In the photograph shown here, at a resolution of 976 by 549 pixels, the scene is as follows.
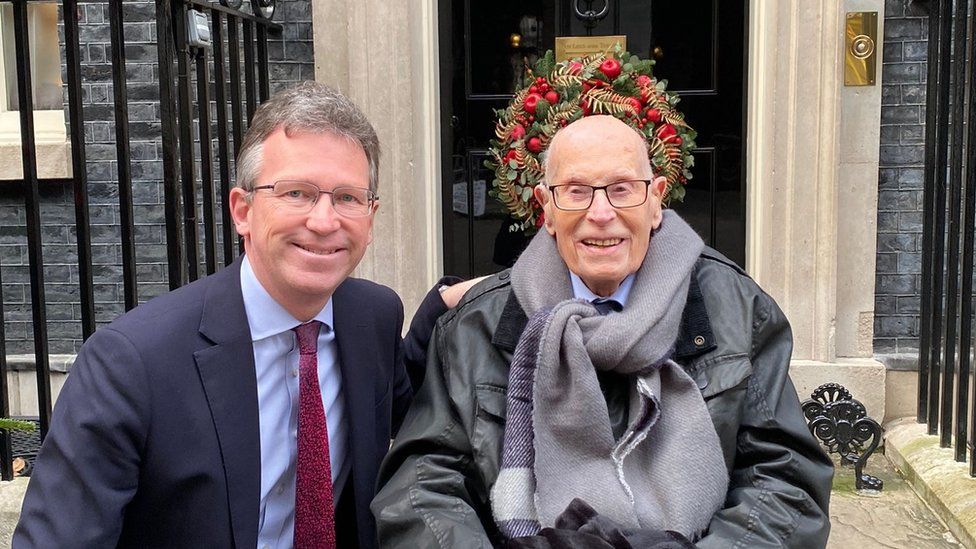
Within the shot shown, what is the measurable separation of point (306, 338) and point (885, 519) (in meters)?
2.77

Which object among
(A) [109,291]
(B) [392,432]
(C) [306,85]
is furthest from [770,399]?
(A) [109,291]

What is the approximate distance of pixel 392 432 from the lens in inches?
105

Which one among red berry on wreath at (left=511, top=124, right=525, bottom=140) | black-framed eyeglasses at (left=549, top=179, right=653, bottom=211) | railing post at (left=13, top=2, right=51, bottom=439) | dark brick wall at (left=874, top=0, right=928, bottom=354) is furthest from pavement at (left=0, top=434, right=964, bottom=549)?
black-framed eyeglasses at (left=549, top=179, right=653, bottom=211)

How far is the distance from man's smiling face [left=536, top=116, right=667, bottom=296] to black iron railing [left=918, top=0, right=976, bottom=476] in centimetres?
216

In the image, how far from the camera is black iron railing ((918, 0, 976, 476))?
152 inches

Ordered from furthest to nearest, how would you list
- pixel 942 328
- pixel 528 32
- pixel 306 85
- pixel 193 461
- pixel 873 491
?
pixel 528 32 < pixel 942 328 < pixel 873 491 < pixel 306 85 < pixel 193 461

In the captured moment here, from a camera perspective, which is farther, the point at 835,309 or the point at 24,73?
the point at 835,309

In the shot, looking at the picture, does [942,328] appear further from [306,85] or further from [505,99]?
[306,85]

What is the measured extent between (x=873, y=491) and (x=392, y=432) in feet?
8.14

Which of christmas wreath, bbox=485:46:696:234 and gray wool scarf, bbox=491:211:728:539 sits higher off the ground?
christmas wreath, bbox=485:46:696:234

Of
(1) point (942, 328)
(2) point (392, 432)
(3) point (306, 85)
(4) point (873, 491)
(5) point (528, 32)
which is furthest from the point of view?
(5) point (528, 32)

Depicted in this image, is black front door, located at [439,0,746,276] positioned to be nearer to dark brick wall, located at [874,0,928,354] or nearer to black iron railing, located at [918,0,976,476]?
dark brick wall, located at [874,0,928,354]

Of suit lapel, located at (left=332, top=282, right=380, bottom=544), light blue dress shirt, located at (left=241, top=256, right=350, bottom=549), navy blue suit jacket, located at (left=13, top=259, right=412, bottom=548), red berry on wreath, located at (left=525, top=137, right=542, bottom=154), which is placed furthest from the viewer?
red berry on wreath, located at (left=525, top=137, right=542, bottom=154)

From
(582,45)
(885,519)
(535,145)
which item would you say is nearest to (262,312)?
(535,145)
